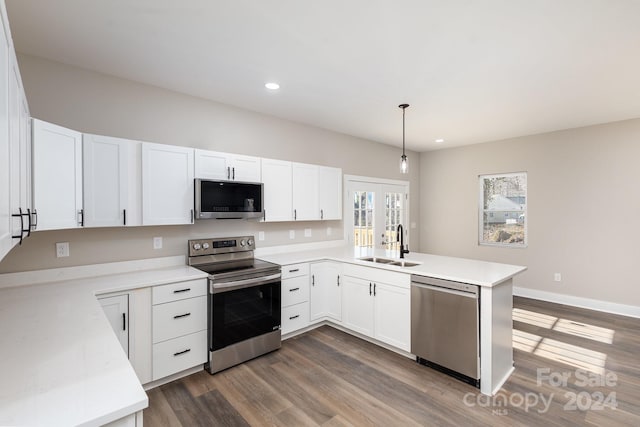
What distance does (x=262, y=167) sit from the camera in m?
3.54

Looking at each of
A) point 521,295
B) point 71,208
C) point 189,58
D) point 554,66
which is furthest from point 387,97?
point 521,295

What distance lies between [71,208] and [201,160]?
3.75ft

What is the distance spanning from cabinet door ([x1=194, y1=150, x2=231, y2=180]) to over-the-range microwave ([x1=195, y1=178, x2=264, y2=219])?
12cm

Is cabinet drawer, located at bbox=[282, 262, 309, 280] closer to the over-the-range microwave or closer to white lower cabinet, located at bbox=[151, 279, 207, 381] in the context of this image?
the over-the-range microwave

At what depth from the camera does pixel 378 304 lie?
3.25 metres

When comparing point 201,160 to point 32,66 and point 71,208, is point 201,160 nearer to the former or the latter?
point 71,208

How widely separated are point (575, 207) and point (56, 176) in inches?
244

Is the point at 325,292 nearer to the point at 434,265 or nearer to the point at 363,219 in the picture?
the point at 434,265

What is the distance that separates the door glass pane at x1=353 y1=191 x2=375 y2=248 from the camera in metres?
5.11

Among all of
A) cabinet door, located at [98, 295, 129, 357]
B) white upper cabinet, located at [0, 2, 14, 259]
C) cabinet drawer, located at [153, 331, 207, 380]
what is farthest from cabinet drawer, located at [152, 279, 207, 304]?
white upper cabinet, located at [0, 2, 14, 259]

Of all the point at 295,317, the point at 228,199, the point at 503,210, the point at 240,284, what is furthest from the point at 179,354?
the point at 503,210

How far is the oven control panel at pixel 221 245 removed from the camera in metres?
3.18

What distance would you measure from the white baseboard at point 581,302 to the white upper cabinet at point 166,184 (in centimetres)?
527

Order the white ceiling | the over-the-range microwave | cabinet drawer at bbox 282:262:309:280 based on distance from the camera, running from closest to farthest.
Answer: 1. the white ceiling
2. the over-the-range microwave
3. cabinet drawer at bbox 282:262:309:280
